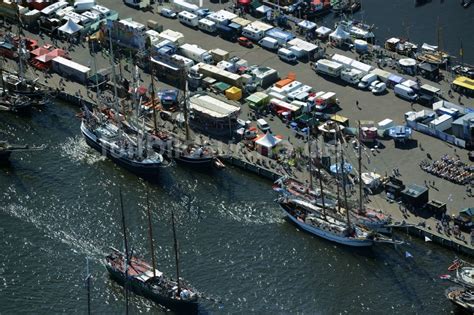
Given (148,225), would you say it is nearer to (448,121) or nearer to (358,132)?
(358,132)

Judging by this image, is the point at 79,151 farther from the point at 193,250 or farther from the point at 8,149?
the point at 193,250

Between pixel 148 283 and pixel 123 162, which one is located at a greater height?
pixel 148 283

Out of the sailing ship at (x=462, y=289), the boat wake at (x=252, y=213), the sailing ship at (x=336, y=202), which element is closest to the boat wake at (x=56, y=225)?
the boat wake at (x=252, y=213)

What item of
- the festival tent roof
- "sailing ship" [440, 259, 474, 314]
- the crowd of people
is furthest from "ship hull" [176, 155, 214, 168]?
"sailing ship" [440, 259, 474, 314]

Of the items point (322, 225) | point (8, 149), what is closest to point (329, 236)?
point (322, 225)

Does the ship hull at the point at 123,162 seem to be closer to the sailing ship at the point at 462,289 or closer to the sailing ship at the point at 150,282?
the sailing ship at the point at 150,282

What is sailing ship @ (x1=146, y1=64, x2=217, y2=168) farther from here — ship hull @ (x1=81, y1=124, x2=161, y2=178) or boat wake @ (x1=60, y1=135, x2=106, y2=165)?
boat wake @ (x1=60, y1=135, x2=106, y2=165)

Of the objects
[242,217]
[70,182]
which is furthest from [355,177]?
[70,182]
